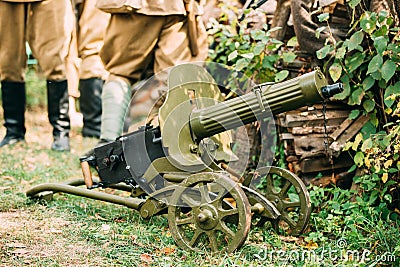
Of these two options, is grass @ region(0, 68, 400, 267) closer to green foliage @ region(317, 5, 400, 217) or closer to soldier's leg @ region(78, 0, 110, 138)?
green foliage @ region(317, 5, 400, 217)

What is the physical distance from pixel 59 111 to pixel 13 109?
1.46 ft

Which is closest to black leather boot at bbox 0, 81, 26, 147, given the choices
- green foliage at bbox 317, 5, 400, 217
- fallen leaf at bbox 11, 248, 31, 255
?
fallen leaf at bbox 11, 248, 31, 255

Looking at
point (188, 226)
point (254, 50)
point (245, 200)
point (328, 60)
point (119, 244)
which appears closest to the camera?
point (245, 200)

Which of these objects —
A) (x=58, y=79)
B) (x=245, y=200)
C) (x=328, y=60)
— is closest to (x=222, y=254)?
(x=245, y=200)

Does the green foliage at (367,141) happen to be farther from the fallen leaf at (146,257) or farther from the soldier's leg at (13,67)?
the soldier's leg at (13,67)

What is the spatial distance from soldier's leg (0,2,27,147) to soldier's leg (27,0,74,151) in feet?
0.41

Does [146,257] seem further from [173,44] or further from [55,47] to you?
[55,47]

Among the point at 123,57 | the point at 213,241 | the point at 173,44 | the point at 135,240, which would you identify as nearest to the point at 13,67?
the point at 123,57

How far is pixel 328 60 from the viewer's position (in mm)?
4484

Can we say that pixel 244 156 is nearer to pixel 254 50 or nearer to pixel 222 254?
pixel 254 50

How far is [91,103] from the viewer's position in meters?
7.09

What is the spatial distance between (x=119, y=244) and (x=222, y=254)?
619mm

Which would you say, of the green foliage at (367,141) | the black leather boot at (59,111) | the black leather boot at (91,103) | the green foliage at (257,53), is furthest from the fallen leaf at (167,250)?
the black leather boot at (91,103)

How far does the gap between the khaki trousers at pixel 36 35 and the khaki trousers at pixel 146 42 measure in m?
1.33
